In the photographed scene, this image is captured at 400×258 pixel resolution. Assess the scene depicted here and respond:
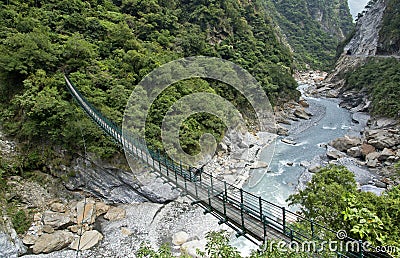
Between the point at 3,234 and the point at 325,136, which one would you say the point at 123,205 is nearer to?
the point at 3,234

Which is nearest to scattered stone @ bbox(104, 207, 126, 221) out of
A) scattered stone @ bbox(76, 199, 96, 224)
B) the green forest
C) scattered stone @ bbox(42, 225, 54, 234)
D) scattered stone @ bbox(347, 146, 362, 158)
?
scattered stone @ bbox(76, 199, 96, 224)

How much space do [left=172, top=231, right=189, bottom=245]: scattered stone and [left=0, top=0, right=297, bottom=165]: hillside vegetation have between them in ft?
13.4

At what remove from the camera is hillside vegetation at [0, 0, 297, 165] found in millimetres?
10709

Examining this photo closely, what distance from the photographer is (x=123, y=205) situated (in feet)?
35.0

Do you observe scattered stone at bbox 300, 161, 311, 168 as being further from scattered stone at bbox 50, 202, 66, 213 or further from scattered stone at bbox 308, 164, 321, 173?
scattered stone at bbox 50, 202, 66, 213

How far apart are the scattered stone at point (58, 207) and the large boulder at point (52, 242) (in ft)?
3.74

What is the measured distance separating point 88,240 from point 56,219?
1.58m

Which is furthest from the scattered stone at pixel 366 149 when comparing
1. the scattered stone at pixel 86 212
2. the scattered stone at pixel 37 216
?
the scattered stone at pixel 37 216

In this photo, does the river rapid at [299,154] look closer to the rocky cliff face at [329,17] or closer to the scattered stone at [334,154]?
the scattered stone at [334,154]

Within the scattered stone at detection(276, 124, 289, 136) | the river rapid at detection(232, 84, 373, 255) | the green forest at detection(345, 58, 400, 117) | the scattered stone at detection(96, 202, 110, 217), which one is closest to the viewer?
the scattered stone at detection(96, 202, 110, 217)

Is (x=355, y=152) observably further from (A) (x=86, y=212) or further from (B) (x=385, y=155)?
(A) (x=86, y=212)

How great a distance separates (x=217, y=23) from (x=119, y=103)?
15837mm

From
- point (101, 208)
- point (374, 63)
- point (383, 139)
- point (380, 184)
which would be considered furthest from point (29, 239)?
point (374, 63)

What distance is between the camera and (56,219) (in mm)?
9406
